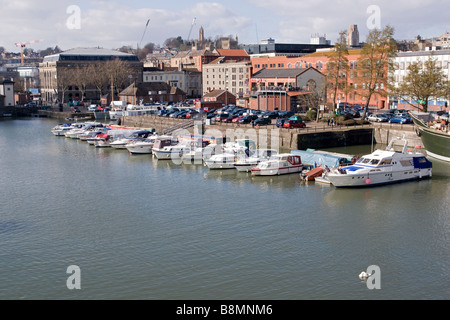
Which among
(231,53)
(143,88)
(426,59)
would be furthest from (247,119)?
(231,53)

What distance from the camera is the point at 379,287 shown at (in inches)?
758

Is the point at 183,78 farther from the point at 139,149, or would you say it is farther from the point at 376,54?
the point at 139,149

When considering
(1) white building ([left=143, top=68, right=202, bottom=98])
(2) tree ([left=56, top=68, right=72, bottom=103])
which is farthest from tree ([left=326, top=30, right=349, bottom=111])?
(2) tree ([left=56, top=68, right=72, bottom=103])

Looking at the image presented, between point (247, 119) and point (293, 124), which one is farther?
point (247, 119)

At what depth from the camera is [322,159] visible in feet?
123

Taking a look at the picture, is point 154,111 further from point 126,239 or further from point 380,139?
point 126,239

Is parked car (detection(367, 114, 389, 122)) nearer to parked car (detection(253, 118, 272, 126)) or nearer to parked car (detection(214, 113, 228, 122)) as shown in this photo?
parked car (detection(253, 118, 272, 126))

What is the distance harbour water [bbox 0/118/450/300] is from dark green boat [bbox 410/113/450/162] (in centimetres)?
205

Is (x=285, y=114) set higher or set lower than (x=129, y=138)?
higher

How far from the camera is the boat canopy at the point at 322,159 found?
3628cm

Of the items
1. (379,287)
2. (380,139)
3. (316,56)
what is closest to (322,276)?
(379,287)

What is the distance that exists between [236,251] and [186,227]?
13.2 feet

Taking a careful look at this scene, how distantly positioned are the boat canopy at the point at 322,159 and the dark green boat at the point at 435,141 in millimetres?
8830

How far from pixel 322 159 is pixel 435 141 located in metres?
10.4
